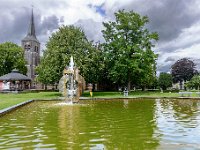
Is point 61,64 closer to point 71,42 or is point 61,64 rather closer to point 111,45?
point 71,42

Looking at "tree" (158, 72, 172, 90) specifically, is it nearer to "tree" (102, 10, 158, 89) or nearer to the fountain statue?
"tree" (102, 10, 158, 89)

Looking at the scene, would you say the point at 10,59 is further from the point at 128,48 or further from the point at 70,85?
the point at 70,85

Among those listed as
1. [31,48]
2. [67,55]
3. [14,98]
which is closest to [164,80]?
[67,55]

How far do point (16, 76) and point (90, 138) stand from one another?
2511 inches

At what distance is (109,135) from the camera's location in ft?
35.9

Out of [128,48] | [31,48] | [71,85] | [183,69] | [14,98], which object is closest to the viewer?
[71,85]

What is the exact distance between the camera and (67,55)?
154 ft

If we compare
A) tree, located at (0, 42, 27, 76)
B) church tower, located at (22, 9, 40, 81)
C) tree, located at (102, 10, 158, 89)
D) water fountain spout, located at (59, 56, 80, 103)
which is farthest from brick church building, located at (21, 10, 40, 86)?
water fountain spout, located at (59, 56, 80, 103)

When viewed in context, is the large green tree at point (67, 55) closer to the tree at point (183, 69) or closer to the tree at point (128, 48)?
the tree at point (128, 48)

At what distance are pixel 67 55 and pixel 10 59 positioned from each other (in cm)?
4664

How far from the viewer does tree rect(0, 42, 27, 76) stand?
88475 millimetres

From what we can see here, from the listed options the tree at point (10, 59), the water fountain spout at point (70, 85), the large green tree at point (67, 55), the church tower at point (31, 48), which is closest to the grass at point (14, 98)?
the large green tree at point (67, 55)

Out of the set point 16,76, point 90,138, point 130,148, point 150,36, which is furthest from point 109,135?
point 16,76

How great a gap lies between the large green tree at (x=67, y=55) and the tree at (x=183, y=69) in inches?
2544
